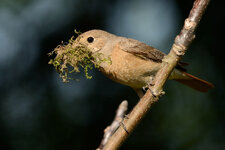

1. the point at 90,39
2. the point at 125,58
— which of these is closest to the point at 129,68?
the point at 125,58

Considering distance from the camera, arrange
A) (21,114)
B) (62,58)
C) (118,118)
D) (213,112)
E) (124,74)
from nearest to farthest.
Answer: (62,58) → (124,74) → (118,118) → (213,112) → (21,114)

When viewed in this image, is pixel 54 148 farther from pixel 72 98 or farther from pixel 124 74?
pixel 124 74

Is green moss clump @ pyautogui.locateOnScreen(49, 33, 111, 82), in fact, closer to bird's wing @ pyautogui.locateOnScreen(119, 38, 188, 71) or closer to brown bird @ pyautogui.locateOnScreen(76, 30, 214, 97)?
brown bird @ pyautogui.locateOnScreen(76, 30, 214, 97)

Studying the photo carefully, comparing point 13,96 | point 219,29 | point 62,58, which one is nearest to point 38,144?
point 13,96

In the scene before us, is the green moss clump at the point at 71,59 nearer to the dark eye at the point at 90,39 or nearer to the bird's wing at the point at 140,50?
the dark eye at the point at 90,39

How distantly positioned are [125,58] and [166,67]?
102 cm

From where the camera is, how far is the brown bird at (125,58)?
3.25 metres

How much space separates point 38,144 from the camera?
184 inches

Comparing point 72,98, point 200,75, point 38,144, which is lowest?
point 38,144

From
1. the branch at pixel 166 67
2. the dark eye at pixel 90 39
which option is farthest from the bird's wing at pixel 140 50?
the branch at pixel 166 67

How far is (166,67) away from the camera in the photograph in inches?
91.4

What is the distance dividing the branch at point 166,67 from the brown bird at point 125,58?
89 centimetres

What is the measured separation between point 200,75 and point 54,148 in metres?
2.64

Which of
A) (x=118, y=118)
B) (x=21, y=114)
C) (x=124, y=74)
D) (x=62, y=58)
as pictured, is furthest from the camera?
(x=21, y=114)
